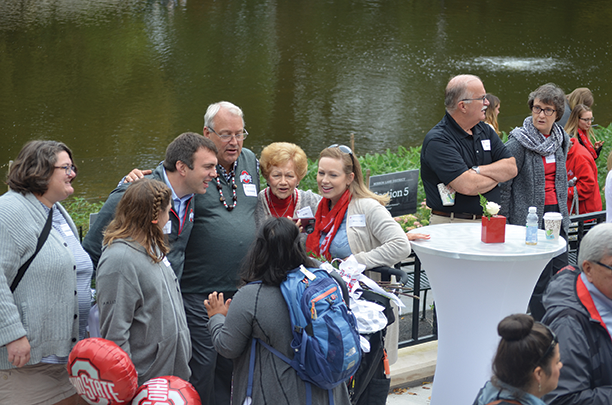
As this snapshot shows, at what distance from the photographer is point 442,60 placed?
2297cm

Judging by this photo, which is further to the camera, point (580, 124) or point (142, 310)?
point (580, 124)

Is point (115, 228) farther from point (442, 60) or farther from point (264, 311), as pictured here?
point (442, 60)

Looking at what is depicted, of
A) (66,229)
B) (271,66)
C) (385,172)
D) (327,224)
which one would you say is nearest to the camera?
(66,229)

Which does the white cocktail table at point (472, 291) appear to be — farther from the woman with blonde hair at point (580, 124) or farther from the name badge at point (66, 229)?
the woman with blonde hair at point (580, 124)

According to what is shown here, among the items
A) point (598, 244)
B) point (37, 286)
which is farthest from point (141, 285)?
point (598, 244)

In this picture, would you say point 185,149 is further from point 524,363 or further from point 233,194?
point 524,363

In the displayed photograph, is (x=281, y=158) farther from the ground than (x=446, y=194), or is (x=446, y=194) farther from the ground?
(x=281, y=158)

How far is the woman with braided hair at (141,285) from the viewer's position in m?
2.62

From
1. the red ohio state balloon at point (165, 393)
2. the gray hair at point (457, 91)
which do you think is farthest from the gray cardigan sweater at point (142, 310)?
the gray hair at point (457, 91)

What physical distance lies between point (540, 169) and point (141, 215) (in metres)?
3.07

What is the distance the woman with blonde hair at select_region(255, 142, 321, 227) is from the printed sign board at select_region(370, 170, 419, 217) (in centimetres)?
139

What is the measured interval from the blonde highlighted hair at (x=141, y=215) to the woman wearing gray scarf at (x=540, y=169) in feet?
9.26

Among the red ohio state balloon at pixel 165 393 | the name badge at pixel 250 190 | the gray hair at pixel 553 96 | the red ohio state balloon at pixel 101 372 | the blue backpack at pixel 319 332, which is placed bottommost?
the red ohio state balloon at pixel 165 393

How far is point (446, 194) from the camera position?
13.5ft
